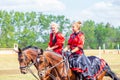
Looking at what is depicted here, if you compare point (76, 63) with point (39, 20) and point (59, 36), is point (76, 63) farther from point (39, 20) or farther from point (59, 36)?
point (39, 20)

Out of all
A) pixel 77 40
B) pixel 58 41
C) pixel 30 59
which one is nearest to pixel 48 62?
pixel 30 59

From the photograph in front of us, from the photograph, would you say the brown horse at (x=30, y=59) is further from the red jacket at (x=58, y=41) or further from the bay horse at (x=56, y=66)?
the red jacket at (x=58, y=41)

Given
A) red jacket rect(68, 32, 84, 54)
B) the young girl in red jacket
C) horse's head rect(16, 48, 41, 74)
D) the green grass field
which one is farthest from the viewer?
the green grass field

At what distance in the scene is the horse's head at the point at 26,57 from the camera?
1026cm

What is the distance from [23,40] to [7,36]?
4.92 m

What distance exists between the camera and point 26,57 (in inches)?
411

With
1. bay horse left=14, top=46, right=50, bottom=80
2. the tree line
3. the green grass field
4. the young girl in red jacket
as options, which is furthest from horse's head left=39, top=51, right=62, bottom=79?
the tree line

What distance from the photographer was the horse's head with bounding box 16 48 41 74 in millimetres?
10258

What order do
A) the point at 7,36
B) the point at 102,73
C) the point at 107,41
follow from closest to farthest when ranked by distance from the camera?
the point at 102,73 < the point at 7,36 < the point at 107,41

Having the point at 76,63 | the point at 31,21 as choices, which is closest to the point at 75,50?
the point at 76,63

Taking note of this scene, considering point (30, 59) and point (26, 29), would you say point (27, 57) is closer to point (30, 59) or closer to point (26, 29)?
point (30, 59)

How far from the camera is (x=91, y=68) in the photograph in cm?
1151

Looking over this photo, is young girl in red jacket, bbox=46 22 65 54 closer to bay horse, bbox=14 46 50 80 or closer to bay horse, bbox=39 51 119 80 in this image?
bay horse, bbox=39 51 119 80

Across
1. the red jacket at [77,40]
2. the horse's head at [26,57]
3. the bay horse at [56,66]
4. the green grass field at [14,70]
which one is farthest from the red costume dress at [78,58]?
the green grass field at [14,70]
